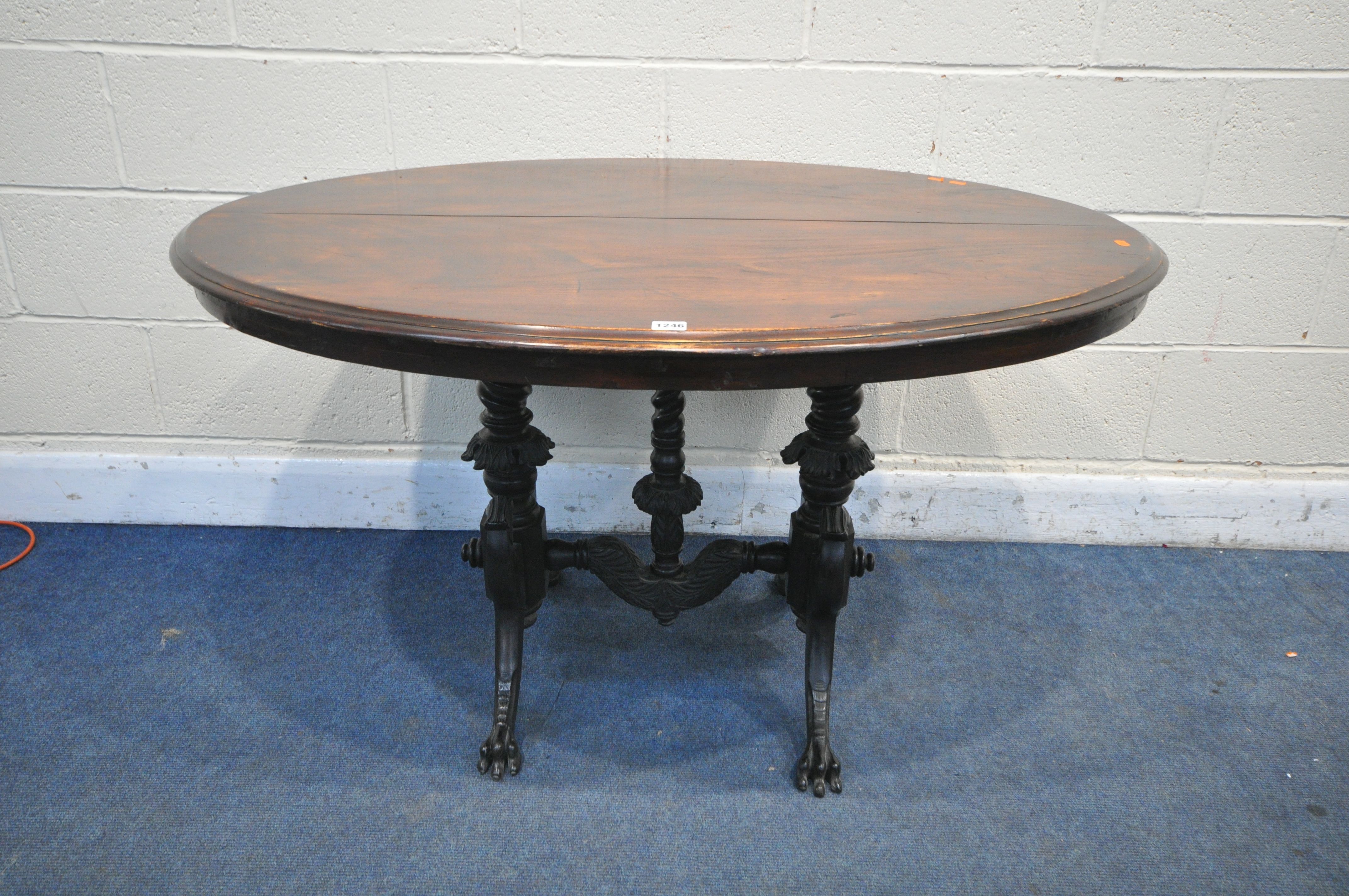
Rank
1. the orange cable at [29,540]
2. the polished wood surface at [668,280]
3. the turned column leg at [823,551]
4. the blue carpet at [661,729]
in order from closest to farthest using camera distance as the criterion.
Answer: the polished wood surface at [668,280] → the blue carpet at [661,729] → the turned column leg at [823,551] → the orange cable at [29,540]

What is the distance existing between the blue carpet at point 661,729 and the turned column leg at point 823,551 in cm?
7

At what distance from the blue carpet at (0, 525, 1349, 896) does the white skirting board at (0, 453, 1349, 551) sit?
85mm

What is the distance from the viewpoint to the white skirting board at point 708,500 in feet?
7.19

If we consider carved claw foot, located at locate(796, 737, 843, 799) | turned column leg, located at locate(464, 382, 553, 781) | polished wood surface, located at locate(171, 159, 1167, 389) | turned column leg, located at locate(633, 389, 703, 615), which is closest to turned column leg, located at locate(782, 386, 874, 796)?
carved claw foot, located at locate(796, 737, 843, 799)

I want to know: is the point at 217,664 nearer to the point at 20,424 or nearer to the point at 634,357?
the point at 20,424

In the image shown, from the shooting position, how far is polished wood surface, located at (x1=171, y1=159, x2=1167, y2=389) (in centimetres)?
88

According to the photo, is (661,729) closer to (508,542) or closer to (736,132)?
(508,542)

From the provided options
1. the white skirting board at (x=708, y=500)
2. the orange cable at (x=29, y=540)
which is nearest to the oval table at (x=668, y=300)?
the white skirting board at (x=708, y=500)

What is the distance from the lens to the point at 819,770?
1.47 metres

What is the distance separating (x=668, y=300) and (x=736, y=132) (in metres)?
1.10

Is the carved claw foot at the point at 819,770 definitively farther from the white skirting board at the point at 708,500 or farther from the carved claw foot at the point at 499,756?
the white skirting board at the point at 708,500

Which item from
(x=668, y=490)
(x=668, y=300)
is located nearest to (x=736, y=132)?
(x=668, y=490)

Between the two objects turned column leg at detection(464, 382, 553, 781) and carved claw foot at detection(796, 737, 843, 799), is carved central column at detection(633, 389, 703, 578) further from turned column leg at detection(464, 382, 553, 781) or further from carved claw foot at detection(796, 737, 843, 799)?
carved claw foot at detection(796, 737, 843, 799)

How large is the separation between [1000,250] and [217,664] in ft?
5.14
